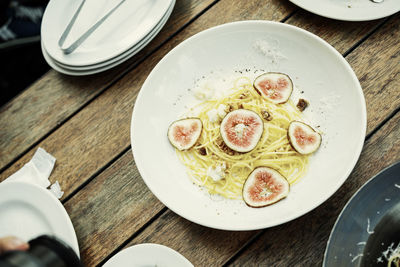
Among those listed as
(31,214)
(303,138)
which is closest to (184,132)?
(303,138)

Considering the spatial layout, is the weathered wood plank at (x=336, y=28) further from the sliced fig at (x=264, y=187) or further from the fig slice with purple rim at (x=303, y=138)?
the sliced fig at (x=264, y=187)

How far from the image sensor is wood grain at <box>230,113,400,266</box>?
1.38 meters

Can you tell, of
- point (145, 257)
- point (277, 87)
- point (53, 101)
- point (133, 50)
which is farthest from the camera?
point (53, 101)

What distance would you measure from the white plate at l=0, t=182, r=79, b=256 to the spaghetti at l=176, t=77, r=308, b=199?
53 cm

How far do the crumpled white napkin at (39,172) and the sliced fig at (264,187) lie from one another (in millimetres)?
810

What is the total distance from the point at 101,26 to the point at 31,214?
34.0 inches

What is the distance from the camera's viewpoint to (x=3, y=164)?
1656mm

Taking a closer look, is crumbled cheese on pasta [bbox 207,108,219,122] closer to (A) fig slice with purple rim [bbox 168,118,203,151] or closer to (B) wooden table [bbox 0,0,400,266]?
(A) fig slice with purple rim [bbox 168,118,203,151]

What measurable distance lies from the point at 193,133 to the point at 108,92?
459mm

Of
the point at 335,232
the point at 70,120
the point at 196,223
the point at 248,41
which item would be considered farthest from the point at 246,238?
the point at 70,120

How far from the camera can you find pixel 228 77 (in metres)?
1.57

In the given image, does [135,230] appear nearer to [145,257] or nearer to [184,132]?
[145,257]

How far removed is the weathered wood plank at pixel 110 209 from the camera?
1.50 m

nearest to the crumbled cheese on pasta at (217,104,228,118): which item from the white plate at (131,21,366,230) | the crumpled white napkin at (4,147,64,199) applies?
the white plate at (131,21,366,230)
